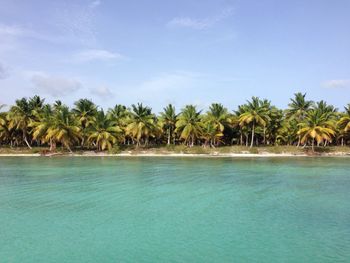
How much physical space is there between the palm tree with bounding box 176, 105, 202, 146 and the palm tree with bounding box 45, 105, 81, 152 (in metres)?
17.1

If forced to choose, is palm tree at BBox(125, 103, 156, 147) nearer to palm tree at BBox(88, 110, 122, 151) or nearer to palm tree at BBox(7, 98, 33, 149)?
palm tree at BBox(88, 110, 122, 151)

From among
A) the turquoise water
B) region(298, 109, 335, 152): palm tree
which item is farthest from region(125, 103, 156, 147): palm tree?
the turquoise water

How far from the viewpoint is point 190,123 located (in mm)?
62281

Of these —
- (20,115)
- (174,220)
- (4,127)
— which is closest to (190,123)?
(20,115)

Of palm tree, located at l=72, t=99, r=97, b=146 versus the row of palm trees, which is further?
palm tree, located at l=72, t=99, r=97, b=146

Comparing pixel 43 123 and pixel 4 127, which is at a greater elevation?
pixel 43 123

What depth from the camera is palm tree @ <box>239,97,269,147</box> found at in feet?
200

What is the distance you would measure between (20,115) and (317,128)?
4888 cm

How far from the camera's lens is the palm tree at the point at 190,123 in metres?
61.3

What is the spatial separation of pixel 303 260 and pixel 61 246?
842cm

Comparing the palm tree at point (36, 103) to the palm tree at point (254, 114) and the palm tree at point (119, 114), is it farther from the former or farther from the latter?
the palm tree at point (254, 114)

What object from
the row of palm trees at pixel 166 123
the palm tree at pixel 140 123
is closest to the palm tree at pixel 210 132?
the row of palm trees at pixel 166 123

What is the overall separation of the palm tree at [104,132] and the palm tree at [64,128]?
9.01 feet

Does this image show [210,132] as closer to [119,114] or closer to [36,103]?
[119,114]
